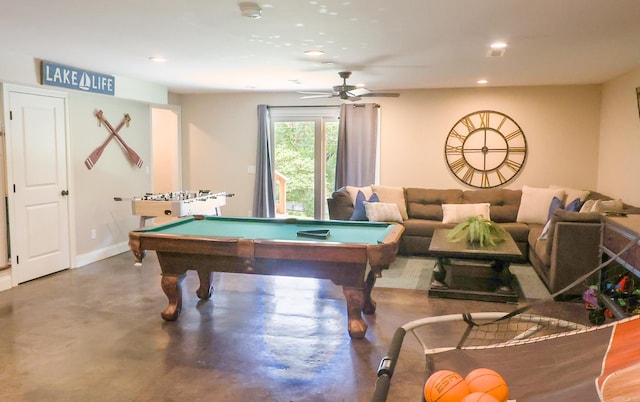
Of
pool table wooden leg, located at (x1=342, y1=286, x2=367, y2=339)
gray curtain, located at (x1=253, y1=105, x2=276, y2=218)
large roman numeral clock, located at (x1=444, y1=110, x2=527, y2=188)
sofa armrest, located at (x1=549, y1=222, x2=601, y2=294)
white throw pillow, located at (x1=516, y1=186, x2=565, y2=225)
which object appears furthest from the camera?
gray curtain, located at (x1=253, y1=105, x2=276, y2=218)

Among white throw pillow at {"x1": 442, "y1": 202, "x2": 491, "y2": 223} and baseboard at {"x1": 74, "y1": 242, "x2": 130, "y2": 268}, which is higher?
white throw pillow at {"x1": 442, "y1": 202, "x2": 491, "y2": 223}

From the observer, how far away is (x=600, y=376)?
1475 millimetres

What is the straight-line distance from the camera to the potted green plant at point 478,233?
15.8ft

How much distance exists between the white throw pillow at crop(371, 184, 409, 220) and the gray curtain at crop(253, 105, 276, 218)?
5.71 feet

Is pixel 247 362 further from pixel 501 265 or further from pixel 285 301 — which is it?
pixel 501 265

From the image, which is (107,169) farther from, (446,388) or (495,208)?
(446,388)

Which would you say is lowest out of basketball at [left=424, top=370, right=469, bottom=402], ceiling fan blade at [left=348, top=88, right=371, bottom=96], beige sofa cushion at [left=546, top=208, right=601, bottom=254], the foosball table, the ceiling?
basketball at [left=424, top=370, right=469, bottom=402]

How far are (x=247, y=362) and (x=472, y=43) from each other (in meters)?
3.08

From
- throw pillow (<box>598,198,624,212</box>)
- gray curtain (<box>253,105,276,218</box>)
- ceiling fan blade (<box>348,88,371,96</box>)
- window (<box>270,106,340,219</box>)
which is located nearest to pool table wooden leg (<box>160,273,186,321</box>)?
ceiling fan blade (<box>348,88,371,96</box>)

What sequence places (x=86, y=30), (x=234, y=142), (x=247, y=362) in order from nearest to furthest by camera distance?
(x=247, y=362)
(x=86, y=30)
(x=234, y=142)

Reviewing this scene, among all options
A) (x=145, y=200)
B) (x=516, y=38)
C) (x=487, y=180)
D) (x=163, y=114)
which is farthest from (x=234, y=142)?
(x=516, y=38)

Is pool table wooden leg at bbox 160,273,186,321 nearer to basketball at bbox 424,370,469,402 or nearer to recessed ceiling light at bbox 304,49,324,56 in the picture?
recessed ceiling light at bbox 304,49,324,56

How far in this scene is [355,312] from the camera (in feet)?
11.7

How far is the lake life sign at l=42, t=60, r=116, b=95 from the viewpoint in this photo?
4.96 m
